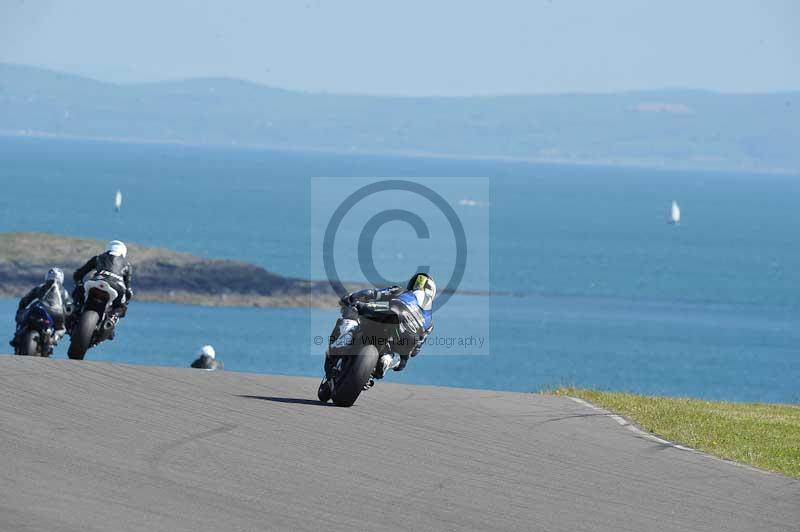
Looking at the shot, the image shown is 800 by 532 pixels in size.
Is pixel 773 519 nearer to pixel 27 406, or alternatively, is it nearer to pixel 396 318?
pixel 396 318

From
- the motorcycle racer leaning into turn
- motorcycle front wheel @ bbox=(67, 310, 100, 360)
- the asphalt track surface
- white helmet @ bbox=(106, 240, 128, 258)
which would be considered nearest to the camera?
the asphalt track surface

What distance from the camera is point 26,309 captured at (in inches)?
721

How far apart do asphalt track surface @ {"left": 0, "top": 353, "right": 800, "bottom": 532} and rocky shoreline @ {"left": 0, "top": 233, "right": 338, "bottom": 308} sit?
104 metres

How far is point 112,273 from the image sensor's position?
17.9m

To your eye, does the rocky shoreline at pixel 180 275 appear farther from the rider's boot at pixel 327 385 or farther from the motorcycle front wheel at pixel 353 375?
the motorcycle front wheel at pixel 353 375

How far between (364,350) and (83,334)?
538 centimetres

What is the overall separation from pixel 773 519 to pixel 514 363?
8465 cm

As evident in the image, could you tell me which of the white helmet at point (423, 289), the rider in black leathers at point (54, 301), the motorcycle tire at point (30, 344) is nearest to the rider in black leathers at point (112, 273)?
the rider in black leathers at point (54, 301)

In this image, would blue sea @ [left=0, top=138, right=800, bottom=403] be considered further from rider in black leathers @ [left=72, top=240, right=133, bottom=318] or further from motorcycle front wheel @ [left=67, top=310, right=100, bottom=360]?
motorcycle front wheel @ [left=67, top=310, right=100, bottom=360]

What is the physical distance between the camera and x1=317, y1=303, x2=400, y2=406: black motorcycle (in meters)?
13.5

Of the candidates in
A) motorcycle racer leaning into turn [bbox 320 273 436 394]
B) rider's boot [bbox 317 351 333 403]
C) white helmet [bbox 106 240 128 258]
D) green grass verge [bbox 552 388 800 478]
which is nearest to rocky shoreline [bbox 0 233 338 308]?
white helmet [bbox 106 240 128 258]

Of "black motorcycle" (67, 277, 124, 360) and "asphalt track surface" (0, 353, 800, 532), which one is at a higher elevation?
"black motorcycle" (67, 277, 124, 360)

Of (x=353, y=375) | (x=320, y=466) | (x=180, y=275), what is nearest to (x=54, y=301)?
(x=353, y=375)

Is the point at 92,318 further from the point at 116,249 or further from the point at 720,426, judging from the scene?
the point at 720,426
